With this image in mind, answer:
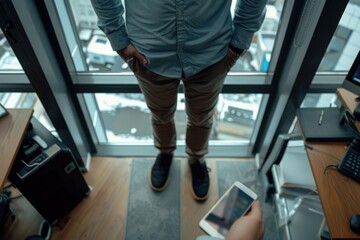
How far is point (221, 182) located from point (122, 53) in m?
1.00

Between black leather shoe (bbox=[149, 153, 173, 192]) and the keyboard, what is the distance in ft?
2.92

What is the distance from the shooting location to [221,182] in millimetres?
1688

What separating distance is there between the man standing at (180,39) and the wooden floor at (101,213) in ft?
2.11

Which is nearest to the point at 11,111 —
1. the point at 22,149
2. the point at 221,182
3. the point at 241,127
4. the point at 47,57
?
the point at 22,149

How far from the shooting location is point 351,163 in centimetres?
103

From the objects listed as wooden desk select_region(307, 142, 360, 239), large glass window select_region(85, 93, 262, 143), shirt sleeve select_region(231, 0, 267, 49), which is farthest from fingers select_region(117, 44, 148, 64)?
wooden desk select_region(307, 142, 360, 239)

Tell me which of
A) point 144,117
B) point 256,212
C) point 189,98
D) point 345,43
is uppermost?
point 345,43

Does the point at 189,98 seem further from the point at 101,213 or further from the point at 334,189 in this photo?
the point at 101,213

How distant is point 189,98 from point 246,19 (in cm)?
40

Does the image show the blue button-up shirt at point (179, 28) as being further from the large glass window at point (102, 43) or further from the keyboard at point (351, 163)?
the keyboard at point (351, 163)

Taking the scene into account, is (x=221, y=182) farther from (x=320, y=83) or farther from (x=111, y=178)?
(x=320, y=83)

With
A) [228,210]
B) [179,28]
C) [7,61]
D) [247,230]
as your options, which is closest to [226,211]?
[228,210]

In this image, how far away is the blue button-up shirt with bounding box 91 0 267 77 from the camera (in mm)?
932

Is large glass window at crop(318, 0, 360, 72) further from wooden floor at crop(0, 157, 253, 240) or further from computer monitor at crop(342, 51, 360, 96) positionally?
wooden floor at crop(0, 157, 253, 240)
